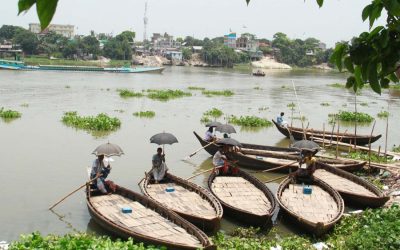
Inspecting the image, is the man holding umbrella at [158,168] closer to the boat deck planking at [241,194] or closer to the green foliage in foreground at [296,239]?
the boat deck planking at [241,194]

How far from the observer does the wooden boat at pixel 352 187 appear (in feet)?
33.5

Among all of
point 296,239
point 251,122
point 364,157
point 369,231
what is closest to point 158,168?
point 296,239

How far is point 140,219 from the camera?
8.63m

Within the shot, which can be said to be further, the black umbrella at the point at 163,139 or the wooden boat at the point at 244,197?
the black umbrella at the point at 163,139

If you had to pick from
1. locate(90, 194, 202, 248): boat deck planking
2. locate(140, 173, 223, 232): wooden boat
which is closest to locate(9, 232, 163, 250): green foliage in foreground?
locate(90, 194, 202, 248): boat deck planking

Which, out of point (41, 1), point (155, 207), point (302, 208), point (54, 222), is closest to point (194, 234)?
point (155, 207)

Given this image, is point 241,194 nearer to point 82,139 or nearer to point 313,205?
point 313,205

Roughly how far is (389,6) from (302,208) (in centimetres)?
826

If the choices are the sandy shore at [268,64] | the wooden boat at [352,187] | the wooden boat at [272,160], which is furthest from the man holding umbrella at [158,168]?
the sandy shore at [268,64]

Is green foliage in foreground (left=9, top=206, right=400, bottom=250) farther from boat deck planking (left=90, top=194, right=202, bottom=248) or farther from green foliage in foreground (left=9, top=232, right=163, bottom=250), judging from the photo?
boat deck planking (left=90, top=194, right=202, bottom=248)

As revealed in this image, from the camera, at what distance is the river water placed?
10.6m

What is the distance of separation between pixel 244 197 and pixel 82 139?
10.5m

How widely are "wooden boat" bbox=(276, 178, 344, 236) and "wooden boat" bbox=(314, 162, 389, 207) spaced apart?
0.62m

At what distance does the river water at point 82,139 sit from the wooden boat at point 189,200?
606mm
